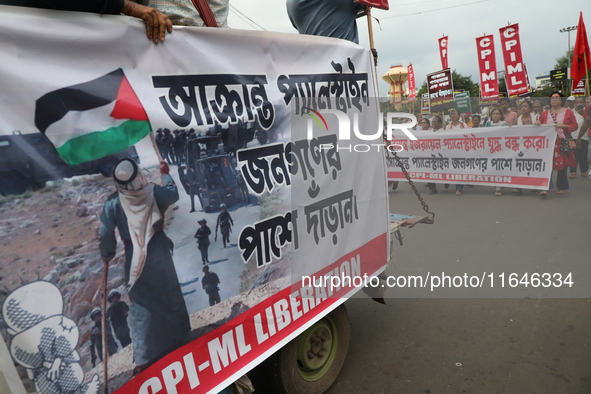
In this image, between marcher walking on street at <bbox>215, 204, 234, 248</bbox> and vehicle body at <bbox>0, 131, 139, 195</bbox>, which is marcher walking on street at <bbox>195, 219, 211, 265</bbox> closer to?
marcher walking on street at <bbox>215, 204, 234, 248</bbox>

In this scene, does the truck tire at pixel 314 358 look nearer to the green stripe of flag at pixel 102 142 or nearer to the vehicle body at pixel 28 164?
the green stripe of flag at pixel 102 142

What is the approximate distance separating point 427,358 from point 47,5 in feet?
10.5

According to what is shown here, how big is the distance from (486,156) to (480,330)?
6241 mm

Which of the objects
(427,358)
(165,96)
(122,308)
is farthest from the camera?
(427,358)

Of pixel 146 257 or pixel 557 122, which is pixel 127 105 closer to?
pixel 146 257

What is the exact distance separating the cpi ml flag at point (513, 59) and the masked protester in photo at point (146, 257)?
16.3m

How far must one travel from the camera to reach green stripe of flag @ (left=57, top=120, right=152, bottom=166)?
1.40m

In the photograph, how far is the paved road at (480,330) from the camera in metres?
2.92

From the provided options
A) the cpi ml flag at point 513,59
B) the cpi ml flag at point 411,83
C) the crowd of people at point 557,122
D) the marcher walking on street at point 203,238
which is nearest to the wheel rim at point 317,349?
the marcher walking on street at point 203,238

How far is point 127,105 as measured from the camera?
61.3 inches

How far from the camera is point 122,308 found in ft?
5.07

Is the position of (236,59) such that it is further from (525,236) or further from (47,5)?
(525,236)

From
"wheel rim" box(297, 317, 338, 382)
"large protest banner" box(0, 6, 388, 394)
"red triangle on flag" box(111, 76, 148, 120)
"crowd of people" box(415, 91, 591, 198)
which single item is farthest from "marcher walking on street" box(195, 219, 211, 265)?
"crowd of people" box(415, 91, 591, 198)

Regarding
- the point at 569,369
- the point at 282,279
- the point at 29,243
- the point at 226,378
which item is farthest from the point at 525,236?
the point at 29,243
